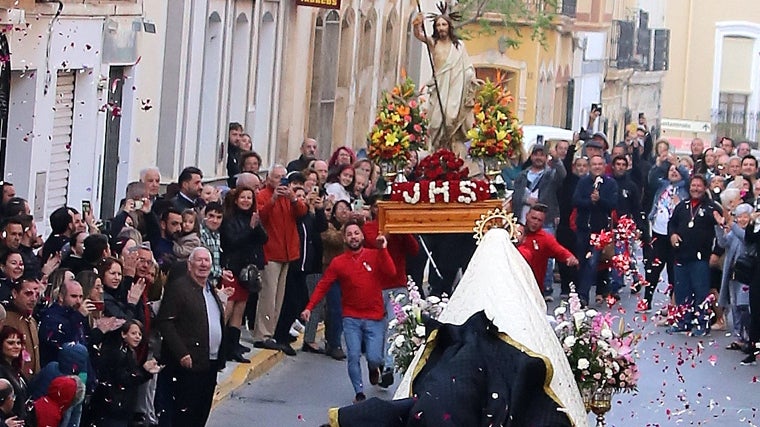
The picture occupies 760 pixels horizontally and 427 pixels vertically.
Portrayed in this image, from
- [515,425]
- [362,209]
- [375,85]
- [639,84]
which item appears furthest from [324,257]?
[639,84]

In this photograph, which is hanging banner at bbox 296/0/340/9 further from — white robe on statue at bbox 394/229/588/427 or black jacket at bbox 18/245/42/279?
white robe on statue at bbox 394/229/588/427

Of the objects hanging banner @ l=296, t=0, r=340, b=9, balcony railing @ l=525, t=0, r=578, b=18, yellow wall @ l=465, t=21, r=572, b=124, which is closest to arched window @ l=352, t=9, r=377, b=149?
hanging banner @ l=296, t=0, r=340, b=9

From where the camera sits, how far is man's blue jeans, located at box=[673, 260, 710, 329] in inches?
847

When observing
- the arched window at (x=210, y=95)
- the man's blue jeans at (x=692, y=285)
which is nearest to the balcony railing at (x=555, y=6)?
the arched window at (x=210, y=95)

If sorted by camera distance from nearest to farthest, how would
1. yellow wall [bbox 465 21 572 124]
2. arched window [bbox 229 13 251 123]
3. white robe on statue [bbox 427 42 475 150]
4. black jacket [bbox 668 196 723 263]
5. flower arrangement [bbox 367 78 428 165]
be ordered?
1. flower arrangement [bbox 367 78 428 165]
2. white robe on statue [bbox 427 42 475 150]
3. black jacket [bbox 668 196 723 263]
4. arched window [bbox 229 13 251 123]
5. yellow wall [bbox 465 21 572 124]

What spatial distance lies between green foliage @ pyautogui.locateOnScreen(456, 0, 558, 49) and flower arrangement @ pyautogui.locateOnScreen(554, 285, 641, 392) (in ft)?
105

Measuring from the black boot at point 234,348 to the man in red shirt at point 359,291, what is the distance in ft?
3.49

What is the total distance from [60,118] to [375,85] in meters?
15.5

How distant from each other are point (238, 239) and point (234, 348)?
3.45 feet

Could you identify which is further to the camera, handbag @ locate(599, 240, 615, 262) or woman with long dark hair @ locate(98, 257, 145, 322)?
handbag @ locate(599, 240, 615, 262)

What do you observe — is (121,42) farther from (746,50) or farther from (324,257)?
(746,50)

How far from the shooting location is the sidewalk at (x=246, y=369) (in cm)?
1661

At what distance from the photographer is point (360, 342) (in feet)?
54.7

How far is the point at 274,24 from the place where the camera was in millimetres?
28312
